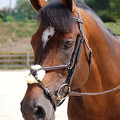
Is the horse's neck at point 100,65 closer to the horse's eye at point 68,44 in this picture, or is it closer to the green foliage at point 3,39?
the horse's eye at point 68,44

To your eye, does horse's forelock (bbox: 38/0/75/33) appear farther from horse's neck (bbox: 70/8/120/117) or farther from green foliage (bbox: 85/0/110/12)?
green foliage (bbox: 85/0/110/12)

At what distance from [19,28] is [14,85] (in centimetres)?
1623

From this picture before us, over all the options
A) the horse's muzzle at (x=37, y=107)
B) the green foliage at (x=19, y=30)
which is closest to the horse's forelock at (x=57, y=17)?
the horse's muzzle at (x=37, y=107)

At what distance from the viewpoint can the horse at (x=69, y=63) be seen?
1.84 meters

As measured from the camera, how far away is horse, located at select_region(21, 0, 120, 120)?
6.04ft

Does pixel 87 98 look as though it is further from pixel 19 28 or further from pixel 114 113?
pixel 19 28

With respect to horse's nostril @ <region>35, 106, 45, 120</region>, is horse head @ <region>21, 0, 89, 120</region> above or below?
above

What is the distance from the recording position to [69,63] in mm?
1974

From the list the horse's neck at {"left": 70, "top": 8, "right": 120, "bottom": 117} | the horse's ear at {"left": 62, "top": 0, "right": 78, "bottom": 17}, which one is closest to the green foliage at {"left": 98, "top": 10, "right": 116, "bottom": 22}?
the horse's neck at {"left": 70, "top": 8, "right": 120, "bottom": 117}

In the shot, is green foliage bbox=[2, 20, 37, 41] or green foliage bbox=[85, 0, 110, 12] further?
green foliage bbox=[85, 0, 110, 12]

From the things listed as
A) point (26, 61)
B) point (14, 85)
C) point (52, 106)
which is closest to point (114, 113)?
point (52, 106)

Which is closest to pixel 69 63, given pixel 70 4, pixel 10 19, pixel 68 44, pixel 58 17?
pixel 68 44

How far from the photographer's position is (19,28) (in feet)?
81.4

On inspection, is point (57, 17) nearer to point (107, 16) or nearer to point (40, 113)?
point (40, 113)
